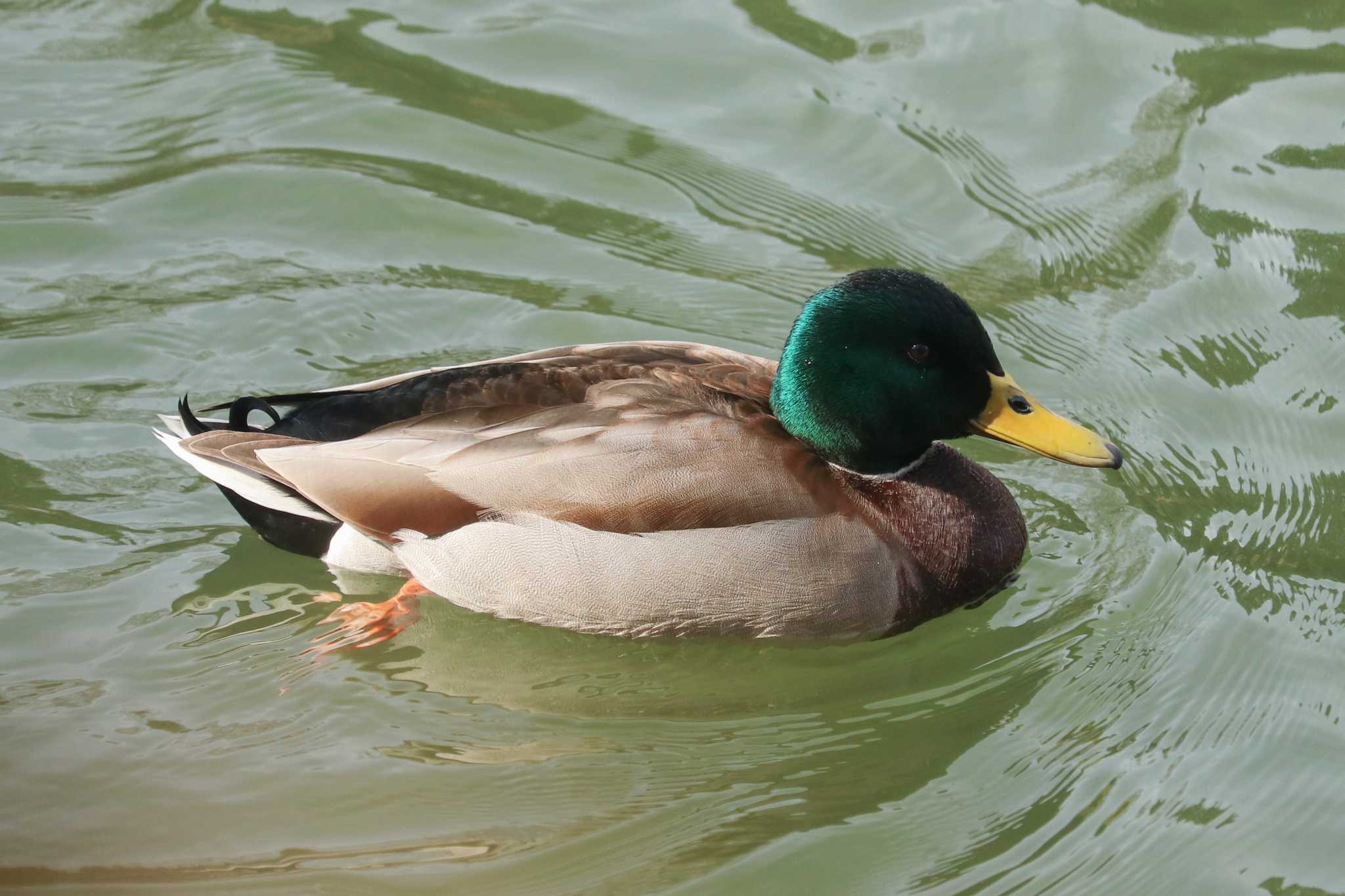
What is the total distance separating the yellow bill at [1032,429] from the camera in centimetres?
550

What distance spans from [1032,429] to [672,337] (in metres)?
A: 1.99

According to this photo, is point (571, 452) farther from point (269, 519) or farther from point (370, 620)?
point (269, 519)

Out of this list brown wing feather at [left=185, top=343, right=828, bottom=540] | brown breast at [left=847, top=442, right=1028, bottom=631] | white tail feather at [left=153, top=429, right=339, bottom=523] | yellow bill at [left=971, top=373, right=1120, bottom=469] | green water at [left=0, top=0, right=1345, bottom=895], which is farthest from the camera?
white tail feather at [left=153, top=429, right=339, bottom=523]

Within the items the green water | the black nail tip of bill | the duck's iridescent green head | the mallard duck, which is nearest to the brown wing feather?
the mallard duck

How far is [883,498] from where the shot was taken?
5684 mm

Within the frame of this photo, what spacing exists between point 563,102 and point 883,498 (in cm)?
356

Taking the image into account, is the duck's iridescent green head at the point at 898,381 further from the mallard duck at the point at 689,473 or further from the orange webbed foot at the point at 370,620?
the orange webbed foot at the point at 370,620

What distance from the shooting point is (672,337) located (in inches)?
279

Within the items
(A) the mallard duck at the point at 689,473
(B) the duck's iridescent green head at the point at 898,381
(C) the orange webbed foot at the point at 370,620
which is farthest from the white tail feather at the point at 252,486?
(B) the duck's iridescent green head at the point at 898,381

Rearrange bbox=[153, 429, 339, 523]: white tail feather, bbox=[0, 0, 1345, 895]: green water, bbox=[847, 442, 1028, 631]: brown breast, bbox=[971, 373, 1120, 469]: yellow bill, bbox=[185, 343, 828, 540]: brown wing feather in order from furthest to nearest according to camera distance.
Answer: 1. bbox=[153, 429, 339, 523]: white tail feather
2. bbox=[847, 442, 1028, 631]: brown breast
3. bbox=[971, 373, 1120, 469]: yellow bill
4. bbox=[185, 343, 828, 540]: brown wing feather
5. bbox=[0, 0, 1345, 895]: green water

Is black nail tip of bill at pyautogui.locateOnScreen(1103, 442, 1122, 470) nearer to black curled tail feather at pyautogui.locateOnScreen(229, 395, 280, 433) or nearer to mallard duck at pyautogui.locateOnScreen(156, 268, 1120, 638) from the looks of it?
mallard duck at pyautogui.locateOnScreen(156, 268, 1120, 638)

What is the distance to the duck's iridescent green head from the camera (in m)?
5.46

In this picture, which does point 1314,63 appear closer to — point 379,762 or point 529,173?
point 529,173

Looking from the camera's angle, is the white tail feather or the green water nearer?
the green water
